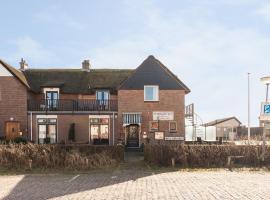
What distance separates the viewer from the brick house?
125ft

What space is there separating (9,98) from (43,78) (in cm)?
517

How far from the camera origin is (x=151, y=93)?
38562 mm

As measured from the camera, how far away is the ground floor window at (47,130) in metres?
38.8

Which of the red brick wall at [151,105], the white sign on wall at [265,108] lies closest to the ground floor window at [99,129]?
the red brick wall at [151,105]

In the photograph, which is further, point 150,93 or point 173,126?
point 150,93

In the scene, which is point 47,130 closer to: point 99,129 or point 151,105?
point 99,129

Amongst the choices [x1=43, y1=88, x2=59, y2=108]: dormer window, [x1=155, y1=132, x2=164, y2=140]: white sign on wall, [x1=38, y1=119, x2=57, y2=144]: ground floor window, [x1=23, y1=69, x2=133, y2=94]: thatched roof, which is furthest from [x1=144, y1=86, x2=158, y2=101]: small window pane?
[x1=38, y1=119, x2=57, y2=144]: ground floor window

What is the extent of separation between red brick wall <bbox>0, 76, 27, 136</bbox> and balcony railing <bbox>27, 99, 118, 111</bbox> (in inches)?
38.9

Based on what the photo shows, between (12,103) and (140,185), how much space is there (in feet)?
82.4

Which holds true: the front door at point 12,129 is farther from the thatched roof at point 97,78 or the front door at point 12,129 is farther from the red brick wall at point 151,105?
the red brick wall at point 151,105

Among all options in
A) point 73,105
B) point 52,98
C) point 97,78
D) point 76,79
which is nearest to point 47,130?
point 73,105

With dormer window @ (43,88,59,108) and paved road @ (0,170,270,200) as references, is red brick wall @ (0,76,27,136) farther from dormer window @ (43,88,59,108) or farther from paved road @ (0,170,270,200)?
paved road @ (0,170,270,200)

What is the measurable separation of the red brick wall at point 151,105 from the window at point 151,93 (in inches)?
11.8

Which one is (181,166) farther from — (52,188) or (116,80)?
(116,80)
